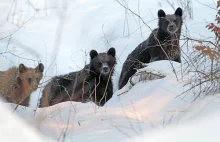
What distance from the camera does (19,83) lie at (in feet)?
27.5

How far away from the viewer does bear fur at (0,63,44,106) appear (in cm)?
749

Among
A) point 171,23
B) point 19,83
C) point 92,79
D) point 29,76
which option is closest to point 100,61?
point 92,79

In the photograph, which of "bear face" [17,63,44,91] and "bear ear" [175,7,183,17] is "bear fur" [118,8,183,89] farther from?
"bear face" [17,63,44,91]

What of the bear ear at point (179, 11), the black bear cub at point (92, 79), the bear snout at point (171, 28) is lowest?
the black bear cub at point (92, 79)

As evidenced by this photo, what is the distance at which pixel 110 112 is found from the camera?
4.88 metres

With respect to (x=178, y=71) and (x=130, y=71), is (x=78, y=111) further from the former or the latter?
(x=130, y=71)

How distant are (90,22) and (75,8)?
2.06 meters

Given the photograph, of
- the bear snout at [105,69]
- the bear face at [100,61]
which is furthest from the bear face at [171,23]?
the bear snout at [105,69]

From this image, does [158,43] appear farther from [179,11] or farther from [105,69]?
[105,69]

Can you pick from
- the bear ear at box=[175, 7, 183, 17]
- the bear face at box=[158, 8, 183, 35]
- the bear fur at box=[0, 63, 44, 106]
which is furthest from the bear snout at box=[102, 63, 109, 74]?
the bear ear at box=[175, 7, 183, 17]

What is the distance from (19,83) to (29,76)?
2.14 ft

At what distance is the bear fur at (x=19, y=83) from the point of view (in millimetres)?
7488

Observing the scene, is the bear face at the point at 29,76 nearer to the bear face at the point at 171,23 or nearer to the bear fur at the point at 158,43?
the bear fur at the point at 158,43

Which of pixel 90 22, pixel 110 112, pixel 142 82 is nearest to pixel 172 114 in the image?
pixel 110 112
